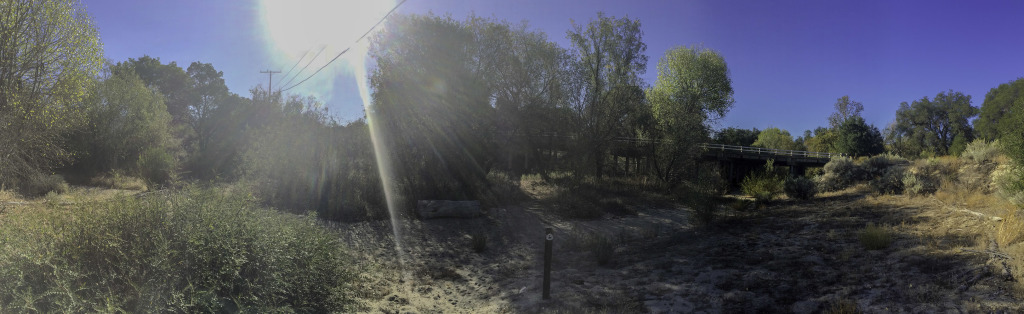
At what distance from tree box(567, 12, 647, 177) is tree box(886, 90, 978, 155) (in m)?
43.5

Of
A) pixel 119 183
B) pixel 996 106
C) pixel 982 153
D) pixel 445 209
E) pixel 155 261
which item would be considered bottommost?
pixel 445 209

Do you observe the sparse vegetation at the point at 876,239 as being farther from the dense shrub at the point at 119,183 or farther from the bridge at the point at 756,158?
the bridge at the point at 756,158

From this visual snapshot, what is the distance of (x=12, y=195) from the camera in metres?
10.5

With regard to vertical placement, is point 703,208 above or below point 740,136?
below

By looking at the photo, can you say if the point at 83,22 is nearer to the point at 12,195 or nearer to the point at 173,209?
the point at 12,195

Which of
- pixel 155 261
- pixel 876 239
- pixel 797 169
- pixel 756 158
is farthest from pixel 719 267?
pixel 797 169

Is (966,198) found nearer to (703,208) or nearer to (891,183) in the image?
(891,183)

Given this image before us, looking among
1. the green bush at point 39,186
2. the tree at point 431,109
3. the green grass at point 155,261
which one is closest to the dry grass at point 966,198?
the green grass at point 155,261

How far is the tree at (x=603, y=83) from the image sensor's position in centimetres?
2100

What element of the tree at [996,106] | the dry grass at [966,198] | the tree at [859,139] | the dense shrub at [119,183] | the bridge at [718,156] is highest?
the tree at [996,106]

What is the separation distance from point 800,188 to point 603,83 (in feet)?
32.8

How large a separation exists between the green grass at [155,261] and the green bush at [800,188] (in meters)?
15.8

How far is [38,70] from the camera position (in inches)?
360

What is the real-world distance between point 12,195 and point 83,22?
4787 mm
